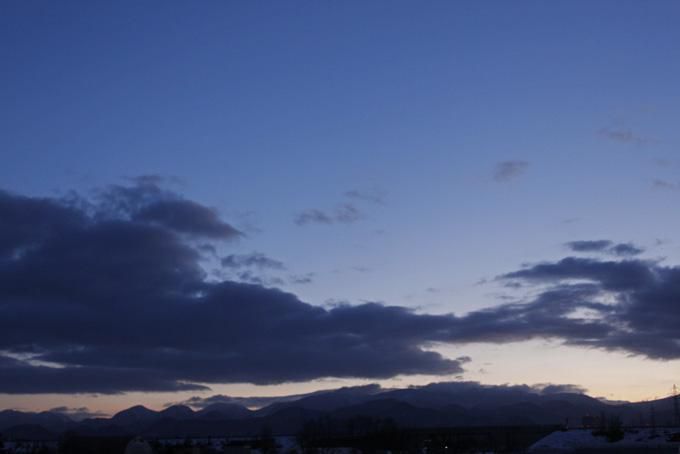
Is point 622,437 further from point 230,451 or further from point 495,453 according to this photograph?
point 230,451

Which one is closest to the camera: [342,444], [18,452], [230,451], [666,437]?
[230,451]

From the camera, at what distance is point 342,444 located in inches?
6767

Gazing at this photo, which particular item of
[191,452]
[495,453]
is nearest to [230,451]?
[191,452]

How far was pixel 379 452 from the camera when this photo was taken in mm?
153000

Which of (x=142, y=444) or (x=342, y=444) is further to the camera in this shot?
(x=342, y=444)

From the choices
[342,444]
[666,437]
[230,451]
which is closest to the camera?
[230,451]

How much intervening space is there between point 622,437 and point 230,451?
6869 cm

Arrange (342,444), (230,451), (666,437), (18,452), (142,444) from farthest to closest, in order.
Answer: (342,444)
(18,452)
(666,437)
(230,451)
(142,444)

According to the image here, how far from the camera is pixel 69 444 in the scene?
6230 inches

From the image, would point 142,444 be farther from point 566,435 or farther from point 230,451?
point 566,435

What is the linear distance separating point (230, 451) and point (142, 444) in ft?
66.3

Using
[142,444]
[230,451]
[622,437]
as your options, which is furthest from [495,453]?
[142,444]

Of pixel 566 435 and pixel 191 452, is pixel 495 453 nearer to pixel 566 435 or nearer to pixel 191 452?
pixel 566 435

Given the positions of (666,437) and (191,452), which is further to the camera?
(666,437)
